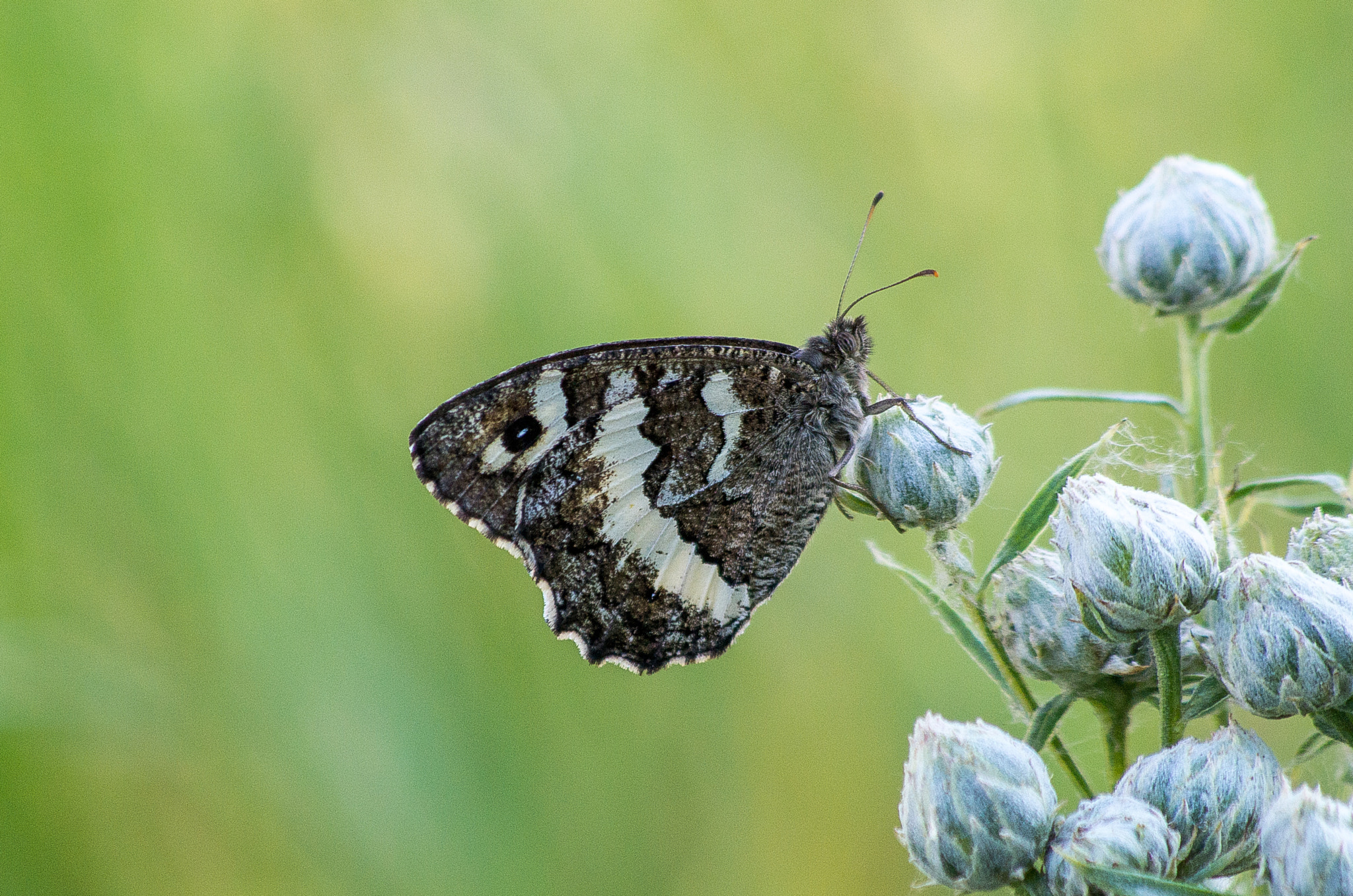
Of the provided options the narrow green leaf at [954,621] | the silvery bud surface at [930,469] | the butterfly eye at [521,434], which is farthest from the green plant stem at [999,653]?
the butterfly eye at [521,434]

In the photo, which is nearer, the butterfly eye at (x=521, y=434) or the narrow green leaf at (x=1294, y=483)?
the narrow green leaf at (x=1294, y=483)

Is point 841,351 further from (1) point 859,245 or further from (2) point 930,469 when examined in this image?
(1) point 859,245

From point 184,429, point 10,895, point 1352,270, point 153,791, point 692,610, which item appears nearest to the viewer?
point 692,610

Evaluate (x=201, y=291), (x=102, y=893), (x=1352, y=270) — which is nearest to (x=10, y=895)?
(x=102, y=893)

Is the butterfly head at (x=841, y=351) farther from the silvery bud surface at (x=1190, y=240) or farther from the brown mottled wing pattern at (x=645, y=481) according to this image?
the silvery bud surface at (x=1190, y=240)

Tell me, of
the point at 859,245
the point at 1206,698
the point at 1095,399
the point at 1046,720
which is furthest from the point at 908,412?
the point at 859,245

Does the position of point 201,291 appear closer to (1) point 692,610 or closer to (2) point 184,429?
(2) point 184,429
